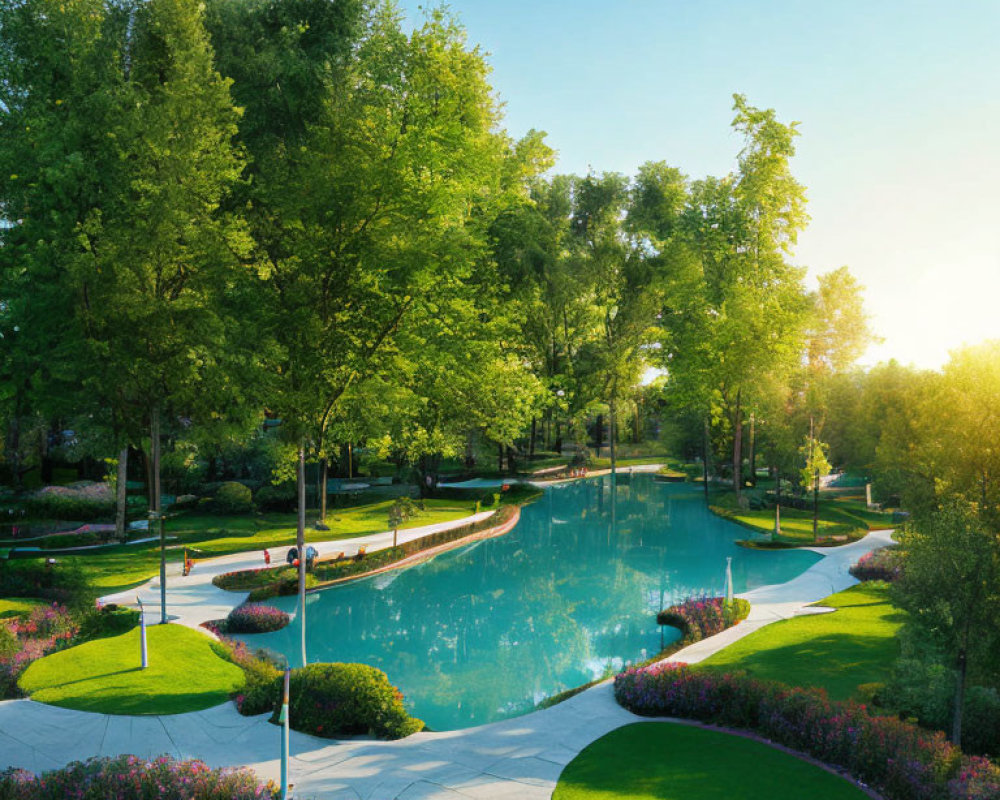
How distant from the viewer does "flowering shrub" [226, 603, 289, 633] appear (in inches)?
771

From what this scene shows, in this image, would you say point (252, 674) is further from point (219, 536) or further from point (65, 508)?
point (65, 508)

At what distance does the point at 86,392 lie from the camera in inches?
980

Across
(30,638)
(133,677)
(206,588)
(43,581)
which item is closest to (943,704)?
(133,677)

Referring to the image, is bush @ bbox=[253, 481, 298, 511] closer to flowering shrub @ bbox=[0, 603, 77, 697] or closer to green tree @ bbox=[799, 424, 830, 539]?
flowering shrub @ bbox=[0, 603, 77, 697]

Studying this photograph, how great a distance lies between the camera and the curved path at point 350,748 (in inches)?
418

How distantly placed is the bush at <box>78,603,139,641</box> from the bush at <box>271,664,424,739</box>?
Answer: 307 inches

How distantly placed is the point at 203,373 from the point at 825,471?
26262 millimetres

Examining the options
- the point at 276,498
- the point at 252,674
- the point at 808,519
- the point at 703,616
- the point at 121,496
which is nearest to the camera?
the point at 252,674

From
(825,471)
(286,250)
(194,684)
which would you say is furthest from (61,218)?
(825,471)

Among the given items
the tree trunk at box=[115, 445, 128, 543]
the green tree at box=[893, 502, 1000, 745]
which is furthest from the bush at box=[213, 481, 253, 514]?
the green tree at box=[893, 502, 1000, 745]

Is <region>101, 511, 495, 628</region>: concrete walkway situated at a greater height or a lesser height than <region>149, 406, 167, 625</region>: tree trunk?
lesser

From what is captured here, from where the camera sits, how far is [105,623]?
1838 centimetres

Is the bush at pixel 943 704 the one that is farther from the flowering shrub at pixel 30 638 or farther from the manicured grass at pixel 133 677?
the flowering shrub at pixel 30 638

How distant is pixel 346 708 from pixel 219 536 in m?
19.6
